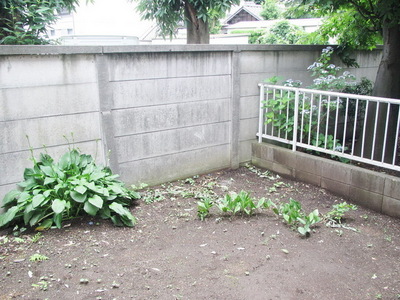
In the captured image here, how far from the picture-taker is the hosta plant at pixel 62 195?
3324 millimetres

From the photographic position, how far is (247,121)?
534 cm

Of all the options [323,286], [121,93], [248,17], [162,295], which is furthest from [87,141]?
[248,17]

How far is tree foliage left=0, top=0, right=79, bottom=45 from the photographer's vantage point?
4203mm

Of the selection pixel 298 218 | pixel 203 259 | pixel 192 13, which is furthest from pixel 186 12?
pixel 203 259

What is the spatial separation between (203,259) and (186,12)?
5494mm

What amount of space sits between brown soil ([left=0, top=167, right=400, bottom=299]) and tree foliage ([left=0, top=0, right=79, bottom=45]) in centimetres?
220

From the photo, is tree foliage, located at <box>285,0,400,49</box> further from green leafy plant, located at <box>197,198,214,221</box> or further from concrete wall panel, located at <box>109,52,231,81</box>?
green leafy plant, located at <box>197,198,214,221</box>

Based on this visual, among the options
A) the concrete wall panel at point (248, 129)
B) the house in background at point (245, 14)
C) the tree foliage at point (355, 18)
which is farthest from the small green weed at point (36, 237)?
the house in background at point (245, 14)

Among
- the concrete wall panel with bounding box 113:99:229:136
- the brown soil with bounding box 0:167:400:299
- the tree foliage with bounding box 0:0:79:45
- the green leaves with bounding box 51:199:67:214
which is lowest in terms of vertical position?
the brown soil with bounding box 0:167:400:299

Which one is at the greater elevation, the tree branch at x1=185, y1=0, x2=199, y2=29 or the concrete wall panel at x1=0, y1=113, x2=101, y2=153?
the tree branch at x1=185, y1=0, x2=199, y2=29

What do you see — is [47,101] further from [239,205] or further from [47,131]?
[239,205]

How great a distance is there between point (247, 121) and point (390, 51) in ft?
6.62

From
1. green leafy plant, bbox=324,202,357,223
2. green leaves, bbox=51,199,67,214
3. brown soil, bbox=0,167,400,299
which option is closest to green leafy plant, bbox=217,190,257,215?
brown soil, bbox=0,167,400,299

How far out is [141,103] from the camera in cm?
438
